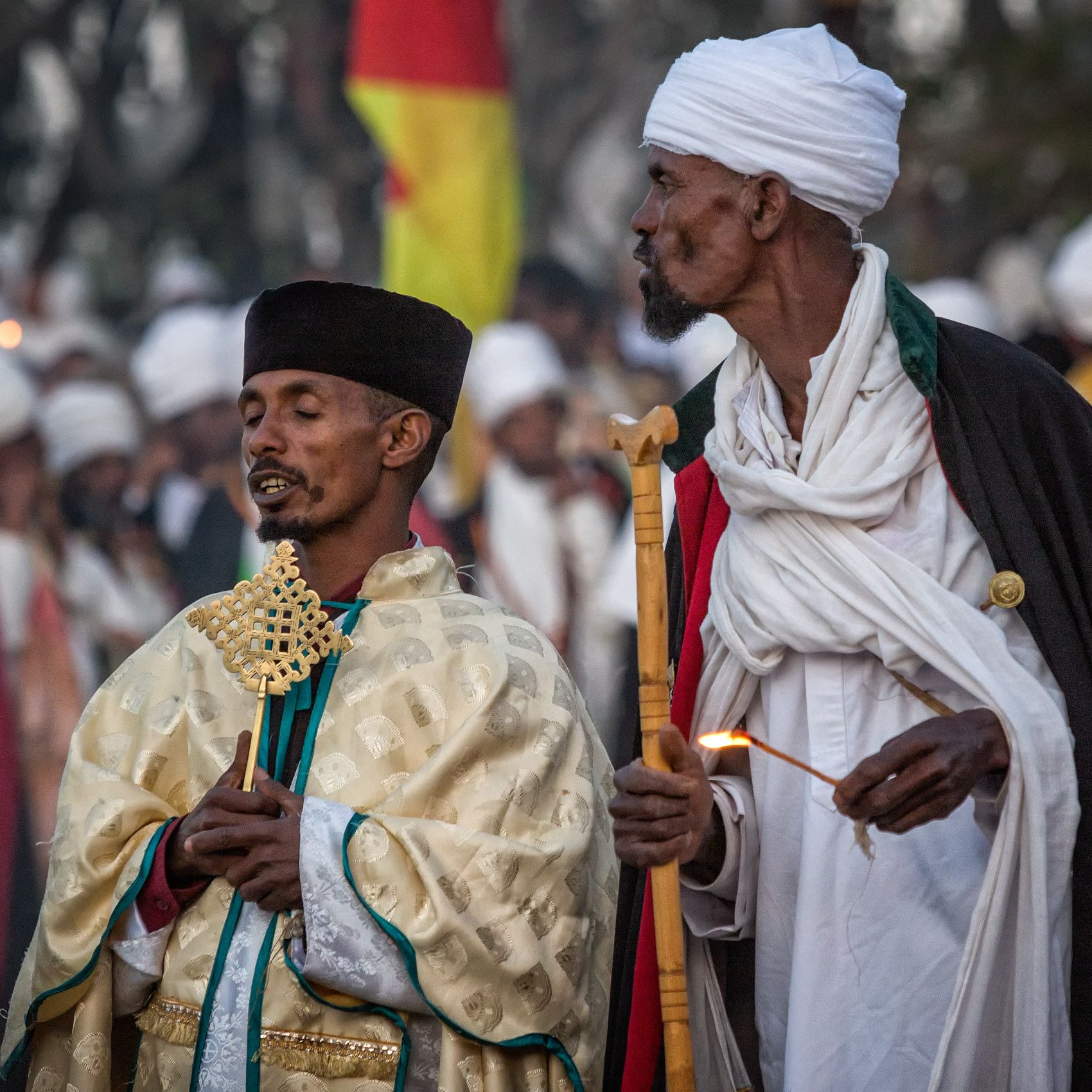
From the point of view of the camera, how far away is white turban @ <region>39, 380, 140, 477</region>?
505 inches

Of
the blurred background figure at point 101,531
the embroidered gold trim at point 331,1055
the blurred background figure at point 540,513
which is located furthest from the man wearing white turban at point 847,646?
the blurred background figure at point 101,531

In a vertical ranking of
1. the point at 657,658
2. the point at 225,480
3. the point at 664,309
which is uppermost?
the point at 225,480

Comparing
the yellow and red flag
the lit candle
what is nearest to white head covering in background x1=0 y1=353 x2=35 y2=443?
the yellow and red flag

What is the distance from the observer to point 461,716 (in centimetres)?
411

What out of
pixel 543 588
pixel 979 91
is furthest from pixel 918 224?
pixel 543 588

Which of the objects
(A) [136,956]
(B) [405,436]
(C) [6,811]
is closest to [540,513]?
(C) [6,811]

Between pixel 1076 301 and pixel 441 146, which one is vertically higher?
pixel 441 146

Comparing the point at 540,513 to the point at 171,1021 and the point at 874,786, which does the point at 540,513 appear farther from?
the point at 874,786

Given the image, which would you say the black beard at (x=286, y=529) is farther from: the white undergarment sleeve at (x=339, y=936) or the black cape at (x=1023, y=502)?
the black cape at (x=1023, y=502)

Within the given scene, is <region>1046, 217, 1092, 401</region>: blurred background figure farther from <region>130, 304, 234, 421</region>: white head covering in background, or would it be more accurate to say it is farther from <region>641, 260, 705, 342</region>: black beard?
<region>130, 304, 234, 421</region>: white head covering in background

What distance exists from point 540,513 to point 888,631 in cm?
782

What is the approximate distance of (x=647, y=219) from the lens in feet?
13.8

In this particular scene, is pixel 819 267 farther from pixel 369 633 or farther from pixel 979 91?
pixel 979 91

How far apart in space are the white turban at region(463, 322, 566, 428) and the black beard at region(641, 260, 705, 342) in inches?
318
